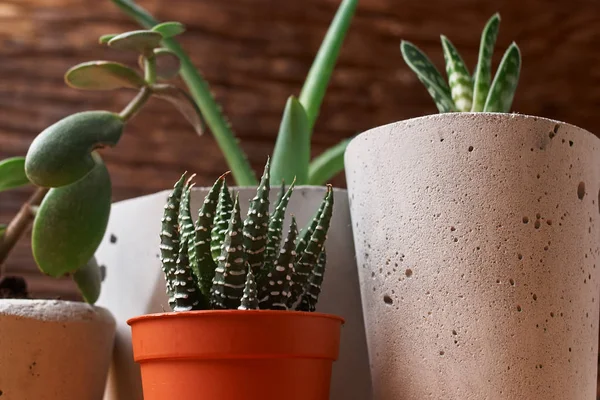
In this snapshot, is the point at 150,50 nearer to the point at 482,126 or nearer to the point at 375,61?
the point at 482,126

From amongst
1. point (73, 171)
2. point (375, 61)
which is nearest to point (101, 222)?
point (73, 171)

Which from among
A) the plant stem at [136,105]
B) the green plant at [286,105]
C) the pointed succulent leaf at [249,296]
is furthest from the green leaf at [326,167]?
the pointed succulent leaf at [249,296]

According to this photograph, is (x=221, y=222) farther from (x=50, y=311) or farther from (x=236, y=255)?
(x=50, y=311)

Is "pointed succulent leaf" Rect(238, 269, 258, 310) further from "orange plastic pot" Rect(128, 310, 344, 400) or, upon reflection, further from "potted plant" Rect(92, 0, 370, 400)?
"potted plant" Rect(92, 0, 370, 400)

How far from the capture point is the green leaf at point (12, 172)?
75 cm

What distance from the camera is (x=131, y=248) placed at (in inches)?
31.9

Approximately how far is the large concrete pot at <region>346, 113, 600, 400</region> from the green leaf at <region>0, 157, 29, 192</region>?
16.0 inches

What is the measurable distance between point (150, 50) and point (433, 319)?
41 centimetres

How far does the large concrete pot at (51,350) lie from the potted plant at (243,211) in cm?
7

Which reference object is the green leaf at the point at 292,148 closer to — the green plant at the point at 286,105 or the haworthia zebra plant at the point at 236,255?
the green plant at the point at 286,105

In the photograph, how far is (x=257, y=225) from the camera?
588mm

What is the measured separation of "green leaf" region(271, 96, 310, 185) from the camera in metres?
0.79

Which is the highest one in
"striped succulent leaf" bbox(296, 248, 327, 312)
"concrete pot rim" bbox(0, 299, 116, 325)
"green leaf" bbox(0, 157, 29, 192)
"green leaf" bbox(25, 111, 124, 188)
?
"green leaf" bbox(25, 111, 124, 188)

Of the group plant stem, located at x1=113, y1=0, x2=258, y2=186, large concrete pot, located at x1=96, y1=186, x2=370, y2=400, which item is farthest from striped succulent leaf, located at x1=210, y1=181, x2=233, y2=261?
plant stem, located at x1=113, y1=0, x2=258, y2=186
